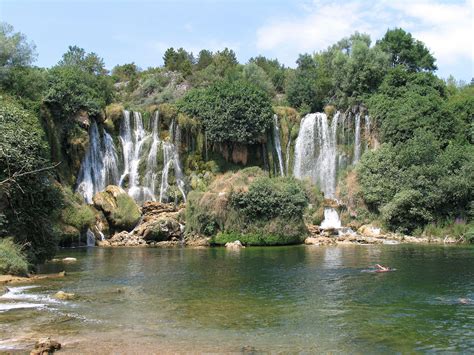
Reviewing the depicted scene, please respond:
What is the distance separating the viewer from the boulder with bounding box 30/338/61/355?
14.0m

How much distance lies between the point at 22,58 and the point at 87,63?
36.8 meters

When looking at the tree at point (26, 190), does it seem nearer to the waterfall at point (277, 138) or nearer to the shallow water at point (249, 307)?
the shallow water at point (249, 307)

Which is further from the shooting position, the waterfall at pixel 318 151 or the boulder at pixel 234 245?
the waterfall at pixel 318 151

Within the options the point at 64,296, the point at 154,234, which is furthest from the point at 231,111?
the point at 64,296

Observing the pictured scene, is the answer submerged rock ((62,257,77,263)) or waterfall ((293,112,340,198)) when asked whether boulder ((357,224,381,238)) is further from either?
submerged rock ((62,257,77,263))

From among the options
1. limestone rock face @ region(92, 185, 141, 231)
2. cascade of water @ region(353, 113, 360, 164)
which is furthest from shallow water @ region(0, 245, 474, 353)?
cascade of water @ region(353, 113, 360, 164)

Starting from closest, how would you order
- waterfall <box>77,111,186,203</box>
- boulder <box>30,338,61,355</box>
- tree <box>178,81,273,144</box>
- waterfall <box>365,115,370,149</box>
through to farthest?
boulder <box>30,338,61,355</box> < waterfall <box>77,111,186,203</box> < tree <box>178,81,273,144</box> < waterfall <box>365,115,370,149</box>

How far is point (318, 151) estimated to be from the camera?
67.4 metres

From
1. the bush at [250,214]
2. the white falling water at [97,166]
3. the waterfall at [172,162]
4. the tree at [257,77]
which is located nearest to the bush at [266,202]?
the bush at [250,214]

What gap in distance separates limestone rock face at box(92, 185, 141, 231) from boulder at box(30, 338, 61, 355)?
1542 inches

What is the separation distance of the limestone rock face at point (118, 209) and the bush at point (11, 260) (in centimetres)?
2537

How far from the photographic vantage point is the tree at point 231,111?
213 ft

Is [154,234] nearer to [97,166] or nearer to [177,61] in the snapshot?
[97,166]

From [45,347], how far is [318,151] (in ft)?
183
